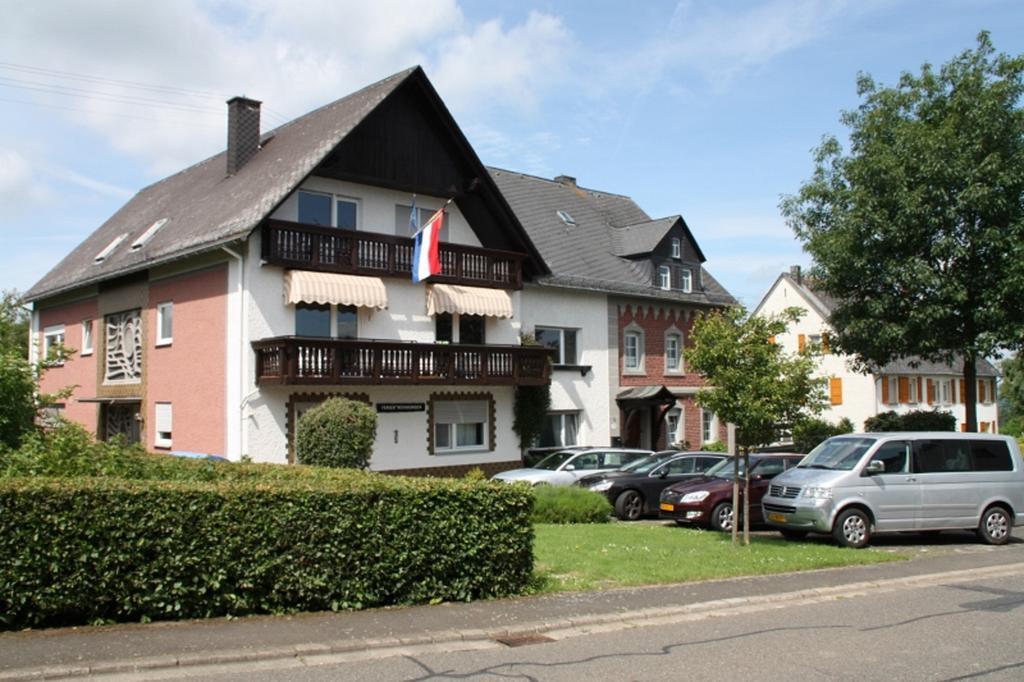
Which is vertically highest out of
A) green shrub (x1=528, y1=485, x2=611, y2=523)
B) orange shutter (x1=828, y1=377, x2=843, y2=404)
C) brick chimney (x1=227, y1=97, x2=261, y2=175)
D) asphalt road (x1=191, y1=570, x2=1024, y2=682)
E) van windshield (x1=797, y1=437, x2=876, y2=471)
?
brick chimney (x1=227, y1=97, x2=261, y2=175)

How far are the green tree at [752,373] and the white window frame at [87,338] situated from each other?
71.5 feet

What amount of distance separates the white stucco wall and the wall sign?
5.21 metres

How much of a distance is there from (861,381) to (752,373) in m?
→ 37.8

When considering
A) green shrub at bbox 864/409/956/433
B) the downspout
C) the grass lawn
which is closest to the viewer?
the grass lawn

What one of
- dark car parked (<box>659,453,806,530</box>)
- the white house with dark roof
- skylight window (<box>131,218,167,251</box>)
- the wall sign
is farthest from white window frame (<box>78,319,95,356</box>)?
dark car parked (<box>659,453,806,530</box>)

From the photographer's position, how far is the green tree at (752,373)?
15047 mm

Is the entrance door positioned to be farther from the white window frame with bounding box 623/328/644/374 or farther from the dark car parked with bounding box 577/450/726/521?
the white window frame with bounding box 623/328/644/374

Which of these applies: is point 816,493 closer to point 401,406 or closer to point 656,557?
point 656,557

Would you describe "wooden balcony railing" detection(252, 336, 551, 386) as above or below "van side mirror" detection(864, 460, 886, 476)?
above

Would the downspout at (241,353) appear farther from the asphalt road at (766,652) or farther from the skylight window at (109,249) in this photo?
the asphalt road at (766,652)

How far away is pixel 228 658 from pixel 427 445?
711 inches

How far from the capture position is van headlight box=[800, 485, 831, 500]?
51.6 ft

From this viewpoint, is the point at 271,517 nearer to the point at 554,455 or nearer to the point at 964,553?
the point at 964,553

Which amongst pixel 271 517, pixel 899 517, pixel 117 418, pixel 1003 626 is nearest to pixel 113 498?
pixel 271 517
